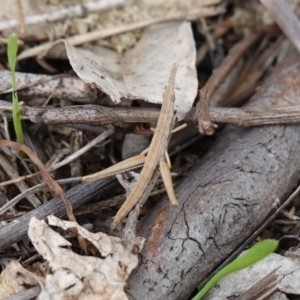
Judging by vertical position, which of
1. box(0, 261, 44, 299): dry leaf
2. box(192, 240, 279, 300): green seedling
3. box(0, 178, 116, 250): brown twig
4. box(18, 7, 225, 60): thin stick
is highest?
box(18, 7, 225, 60): thin stick

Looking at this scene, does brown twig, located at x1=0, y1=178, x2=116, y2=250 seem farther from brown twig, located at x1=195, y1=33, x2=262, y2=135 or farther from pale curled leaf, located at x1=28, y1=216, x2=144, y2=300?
brown twig, located at x1=195, y1=33, x2=262, y2=135

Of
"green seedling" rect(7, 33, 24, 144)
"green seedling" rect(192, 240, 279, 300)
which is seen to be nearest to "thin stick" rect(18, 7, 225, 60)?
"green seedling" rect(7, 33, 24, 144)

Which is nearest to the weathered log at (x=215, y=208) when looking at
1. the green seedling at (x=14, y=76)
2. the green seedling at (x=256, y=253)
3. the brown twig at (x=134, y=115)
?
the brown twig at (x=134, y=115)

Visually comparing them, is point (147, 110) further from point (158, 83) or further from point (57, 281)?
point (57, 281)

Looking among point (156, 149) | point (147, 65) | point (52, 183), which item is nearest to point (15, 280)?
point (52, 183)

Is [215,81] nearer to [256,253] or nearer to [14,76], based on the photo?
[14,76]

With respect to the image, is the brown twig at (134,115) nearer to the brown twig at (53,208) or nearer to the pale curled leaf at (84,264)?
the brown twig at (53,208)

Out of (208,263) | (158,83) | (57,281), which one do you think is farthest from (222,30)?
(57,281)

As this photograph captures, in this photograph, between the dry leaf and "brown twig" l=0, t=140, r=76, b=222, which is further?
"brown twig" l=0, t=140, r=76, b=222

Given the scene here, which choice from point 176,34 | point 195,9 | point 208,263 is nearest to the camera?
point 208,263
